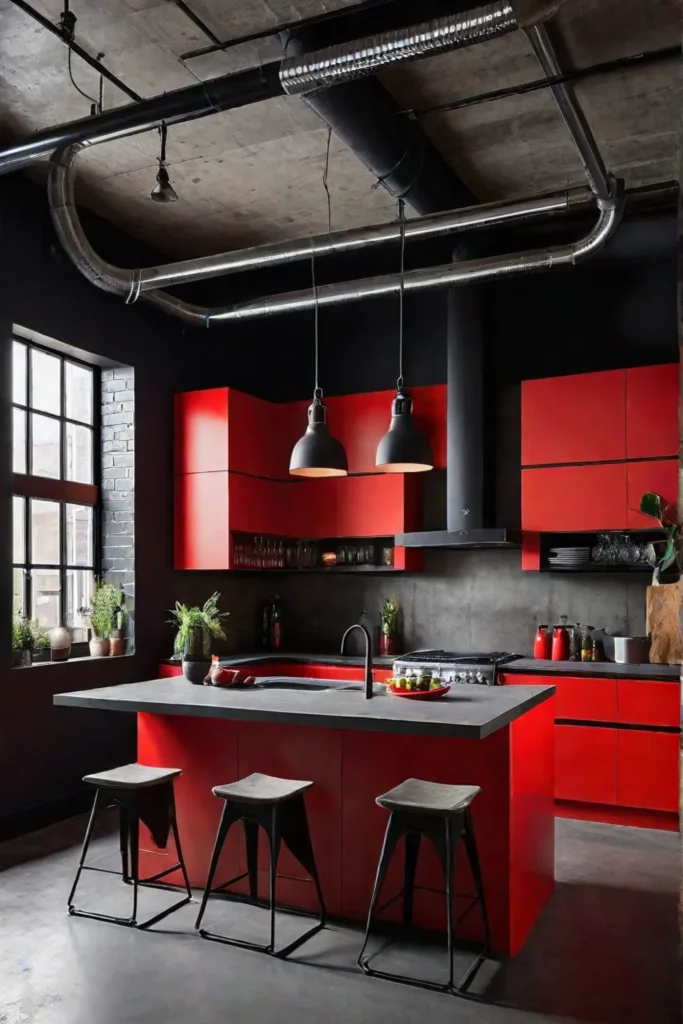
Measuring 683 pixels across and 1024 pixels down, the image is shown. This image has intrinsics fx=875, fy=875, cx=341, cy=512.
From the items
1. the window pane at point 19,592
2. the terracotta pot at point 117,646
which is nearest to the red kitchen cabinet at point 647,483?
the terracotta pot at point 117,646

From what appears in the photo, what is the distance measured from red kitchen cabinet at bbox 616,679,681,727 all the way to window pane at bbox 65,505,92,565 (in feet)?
11.4

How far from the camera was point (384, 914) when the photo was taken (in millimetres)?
3586

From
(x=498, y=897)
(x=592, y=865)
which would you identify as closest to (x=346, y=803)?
(x=498, y=897)

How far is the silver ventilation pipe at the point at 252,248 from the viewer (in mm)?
4688

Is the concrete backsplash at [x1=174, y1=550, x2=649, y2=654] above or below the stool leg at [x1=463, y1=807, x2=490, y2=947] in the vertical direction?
above

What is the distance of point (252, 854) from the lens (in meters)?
3.73

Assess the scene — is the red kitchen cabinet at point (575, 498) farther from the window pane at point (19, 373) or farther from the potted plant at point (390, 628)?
the window pane at point (19, 373)

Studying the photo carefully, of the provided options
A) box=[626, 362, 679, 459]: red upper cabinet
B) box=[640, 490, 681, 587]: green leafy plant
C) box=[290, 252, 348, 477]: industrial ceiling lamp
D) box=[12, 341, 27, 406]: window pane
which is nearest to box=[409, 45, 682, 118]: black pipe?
box=[290, 252, 348, 477]: industrial ceiling lamp

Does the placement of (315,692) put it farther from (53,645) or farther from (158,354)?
(158,354)

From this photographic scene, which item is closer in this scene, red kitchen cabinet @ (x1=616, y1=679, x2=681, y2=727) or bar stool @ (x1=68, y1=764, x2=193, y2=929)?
bar stool @ (x1=68, y1=764, x2=193, y2=929)

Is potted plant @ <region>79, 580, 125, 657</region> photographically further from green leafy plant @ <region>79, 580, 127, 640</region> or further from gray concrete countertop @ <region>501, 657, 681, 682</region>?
gray concrete countertop @ <region>501, 657, 681, 682</region>

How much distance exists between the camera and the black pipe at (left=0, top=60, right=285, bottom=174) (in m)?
3.66

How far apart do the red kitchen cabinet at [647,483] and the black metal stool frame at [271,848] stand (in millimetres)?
2947

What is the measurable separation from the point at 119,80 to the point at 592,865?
176 inches
